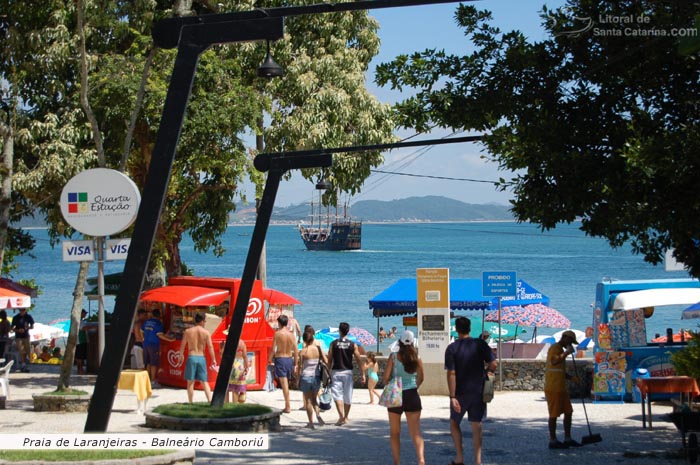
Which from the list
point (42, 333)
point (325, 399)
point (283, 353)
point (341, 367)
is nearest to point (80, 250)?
point (283, 353)

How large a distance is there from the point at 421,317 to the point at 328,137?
23.1 ft

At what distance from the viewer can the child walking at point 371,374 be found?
1936cm

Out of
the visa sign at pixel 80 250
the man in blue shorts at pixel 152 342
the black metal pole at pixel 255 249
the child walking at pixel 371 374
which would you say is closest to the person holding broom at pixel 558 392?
the black metal pole at pixel 255 249

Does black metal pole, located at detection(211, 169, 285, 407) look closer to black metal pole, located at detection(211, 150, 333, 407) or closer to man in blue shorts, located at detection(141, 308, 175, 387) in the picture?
black metal pole, located at detection(211, 150, 333, 407)

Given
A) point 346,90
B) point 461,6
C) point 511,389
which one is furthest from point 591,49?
point 346,90

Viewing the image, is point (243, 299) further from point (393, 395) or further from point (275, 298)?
point (275, 298)

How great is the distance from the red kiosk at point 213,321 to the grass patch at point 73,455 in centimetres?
1056

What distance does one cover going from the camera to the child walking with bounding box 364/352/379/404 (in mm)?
19359

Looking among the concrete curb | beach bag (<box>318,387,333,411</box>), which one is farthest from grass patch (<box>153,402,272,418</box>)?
the concrete curb

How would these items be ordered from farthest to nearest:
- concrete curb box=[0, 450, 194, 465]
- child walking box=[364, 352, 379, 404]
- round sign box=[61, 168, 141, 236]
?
→ child walking box=[364, 352, 379, 404]
round sign box=[61, 168, 141, 236]
concrete curb box=[0, 450, 194, 465]

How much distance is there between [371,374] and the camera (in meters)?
19.8

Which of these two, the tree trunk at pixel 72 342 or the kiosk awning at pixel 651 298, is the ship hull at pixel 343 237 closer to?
the kiosk awning at pixel 651 298

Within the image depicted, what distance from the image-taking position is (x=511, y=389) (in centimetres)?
2186

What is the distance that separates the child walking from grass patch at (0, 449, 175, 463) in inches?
387
